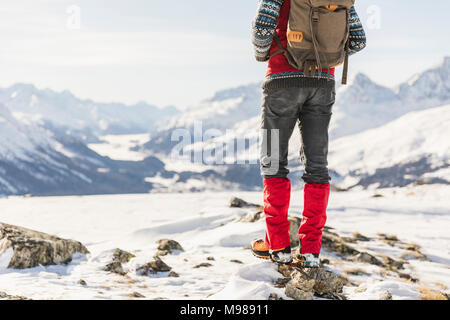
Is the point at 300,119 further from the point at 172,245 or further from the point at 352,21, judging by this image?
the point at 172,245

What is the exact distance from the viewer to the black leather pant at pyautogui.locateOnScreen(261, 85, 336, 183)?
4762mm

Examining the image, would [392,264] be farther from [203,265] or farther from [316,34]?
[316,34]

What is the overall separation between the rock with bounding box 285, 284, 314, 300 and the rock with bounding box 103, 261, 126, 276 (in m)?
2.99

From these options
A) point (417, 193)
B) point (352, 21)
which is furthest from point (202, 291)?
point (417, 193)

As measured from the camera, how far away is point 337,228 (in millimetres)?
11211

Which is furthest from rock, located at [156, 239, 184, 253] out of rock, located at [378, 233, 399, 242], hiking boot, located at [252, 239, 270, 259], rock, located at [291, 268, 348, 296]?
rock, located at [378, 233, 399, 242]

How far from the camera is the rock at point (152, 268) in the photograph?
6113mm

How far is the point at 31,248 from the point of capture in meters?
6.19

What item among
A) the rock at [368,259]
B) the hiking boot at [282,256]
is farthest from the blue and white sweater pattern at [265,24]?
the rock at [368,259]

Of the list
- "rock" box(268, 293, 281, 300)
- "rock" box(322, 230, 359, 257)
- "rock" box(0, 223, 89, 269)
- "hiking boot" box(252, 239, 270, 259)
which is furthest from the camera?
"rock" box(322, 230, 359, 257)

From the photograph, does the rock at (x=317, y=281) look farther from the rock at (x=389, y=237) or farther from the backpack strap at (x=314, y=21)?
the rock at (x=389, y=237)

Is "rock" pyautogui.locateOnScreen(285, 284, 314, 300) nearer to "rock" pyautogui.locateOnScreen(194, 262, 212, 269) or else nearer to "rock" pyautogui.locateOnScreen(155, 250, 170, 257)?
"rock" pyautogui.locateOnScreen(194, 262, 212, 269)

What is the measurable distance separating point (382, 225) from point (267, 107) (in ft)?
30.4

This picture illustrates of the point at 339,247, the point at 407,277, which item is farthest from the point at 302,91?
the point at 339,247
